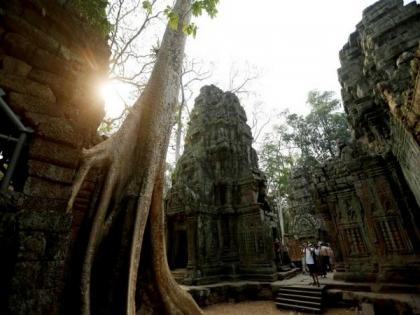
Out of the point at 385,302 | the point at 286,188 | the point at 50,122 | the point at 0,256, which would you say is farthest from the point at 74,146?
the point at 286,188

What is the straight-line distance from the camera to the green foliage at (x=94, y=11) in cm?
254

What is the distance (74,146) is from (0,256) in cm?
94

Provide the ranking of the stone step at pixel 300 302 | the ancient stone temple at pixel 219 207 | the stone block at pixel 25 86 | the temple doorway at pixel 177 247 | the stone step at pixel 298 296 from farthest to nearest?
1. the temple doorway at pixel 177 247
2. the ancient stone temple at pixel 219 207
3. the stone step at pixel 298 296
4. the stone step at pixel 300 302
5. the stone block at pixel 25 86

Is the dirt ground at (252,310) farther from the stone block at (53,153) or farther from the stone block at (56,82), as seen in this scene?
the stone block at (56,82)

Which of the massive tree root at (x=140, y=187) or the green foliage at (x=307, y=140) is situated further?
the green foliage at (x=307, y=140)

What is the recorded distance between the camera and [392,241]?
6.14m

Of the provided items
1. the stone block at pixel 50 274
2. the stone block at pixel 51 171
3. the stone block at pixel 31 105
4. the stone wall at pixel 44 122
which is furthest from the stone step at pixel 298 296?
the stone block at pixel 31 105

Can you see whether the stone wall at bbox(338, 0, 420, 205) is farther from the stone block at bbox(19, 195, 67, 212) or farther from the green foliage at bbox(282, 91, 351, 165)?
the green foliage at bbox(282, 91, 351, 165)

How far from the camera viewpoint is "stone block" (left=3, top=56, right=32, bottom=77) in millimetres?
1842

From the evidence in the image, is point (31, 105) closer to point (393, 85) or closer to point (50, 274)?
point (50, 274)

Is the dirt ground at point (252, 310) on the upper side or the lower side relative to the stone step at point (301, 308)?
lower

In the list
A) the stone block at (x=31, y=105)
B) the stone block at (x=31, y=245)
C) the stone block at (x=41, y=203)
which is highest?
the stone block at (x=31, y=105)

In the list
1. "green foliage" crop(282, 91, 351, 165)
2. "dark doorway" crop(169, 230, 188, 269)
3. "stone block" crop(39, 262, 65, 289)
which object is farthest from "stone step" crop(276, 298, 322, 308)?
"green foliage" crop(282, 91, 351, 165)

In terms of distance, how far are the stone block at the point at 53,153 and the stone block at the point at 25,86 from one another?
426 mm
